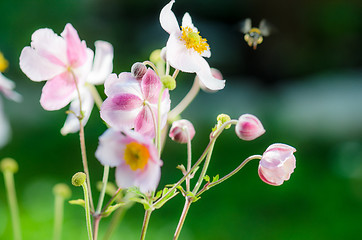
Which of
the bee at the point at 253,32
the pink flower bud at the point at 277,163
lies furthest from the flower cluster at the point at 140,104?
the bee at the point at 253,32

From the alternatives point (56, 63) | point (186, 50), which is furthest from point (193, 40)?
Result: point (56, 63)

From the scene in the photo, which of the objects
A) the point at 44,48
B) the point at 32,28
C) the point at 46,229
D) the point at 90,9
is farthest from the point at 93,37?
the point at 44,48

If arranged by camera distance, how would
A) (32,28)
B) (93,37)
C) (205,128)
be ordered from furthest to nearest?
(93,37)
(32,28)
(205,128)

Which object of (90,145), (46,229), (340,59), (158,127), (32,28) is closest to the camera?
(158,127)

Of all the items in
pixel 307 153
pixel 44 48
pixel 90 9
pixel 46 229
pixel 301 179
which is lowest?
pixel 46 229

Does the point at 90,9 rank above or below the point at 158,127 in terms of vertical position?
above

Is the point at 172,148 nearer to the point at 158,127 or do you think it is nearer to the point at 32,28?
the point at 32,28

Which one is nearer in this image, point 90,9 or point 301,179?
point 301,179
